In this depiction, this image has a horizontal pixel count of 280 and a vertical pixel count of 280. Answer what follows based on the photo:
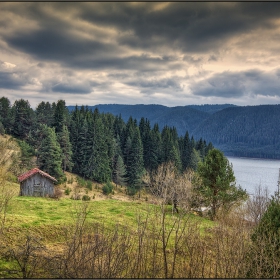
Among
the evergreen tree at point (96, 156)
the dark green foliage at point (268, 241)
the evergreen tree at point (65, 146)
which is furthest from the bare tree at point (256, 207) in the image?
the evergreen tree at point (65, 146)

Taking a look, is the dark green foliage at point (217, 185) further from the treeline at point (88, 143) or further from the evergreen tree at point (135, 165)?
the evergreen tree at point (135, 165)

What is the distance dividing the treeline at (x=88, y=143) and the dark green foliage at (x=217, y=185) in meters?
33.2

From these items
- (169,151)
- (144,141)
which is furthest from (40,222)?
(144,141)

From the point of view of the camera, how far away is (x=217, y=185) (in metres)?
25.7

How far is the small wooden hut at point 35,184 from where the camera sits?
36.4 metres

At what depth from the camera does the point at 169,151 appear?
73500 mm

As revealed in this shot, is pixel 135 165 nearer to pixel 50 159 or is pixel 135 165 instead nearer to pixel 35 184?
pixel 50 159

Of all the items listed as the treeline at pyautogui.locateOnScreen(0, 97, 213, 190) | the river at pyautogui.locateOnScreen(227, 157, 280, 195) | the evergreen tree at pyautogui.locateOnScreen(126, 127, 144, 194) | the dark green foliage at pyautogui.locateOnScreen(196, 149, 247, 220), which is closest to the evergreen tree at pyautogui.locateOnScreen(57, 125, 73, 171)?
the treeline at pyautogui.locateOnScreen(0, 97, 213, 190)

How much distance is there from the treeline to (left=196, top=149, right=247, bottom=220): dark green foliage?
109 feet

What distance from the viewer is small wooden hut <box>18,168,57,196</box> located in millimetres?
36375

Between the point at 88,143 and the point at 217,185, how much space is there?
1766 inches

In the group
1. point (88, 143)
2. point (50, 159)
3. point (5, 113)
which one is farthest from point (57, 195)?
point (5, 113)

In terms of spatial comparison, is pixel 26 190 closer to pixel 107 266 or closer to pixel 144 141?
pixel 107 266

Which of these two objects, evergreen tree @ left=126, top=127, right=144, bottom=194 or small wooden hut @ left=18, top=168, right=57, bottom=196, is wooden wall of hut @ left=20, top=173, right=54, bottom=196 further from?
evergreen tree @ left=126, top=127, right=144, bottom=194
